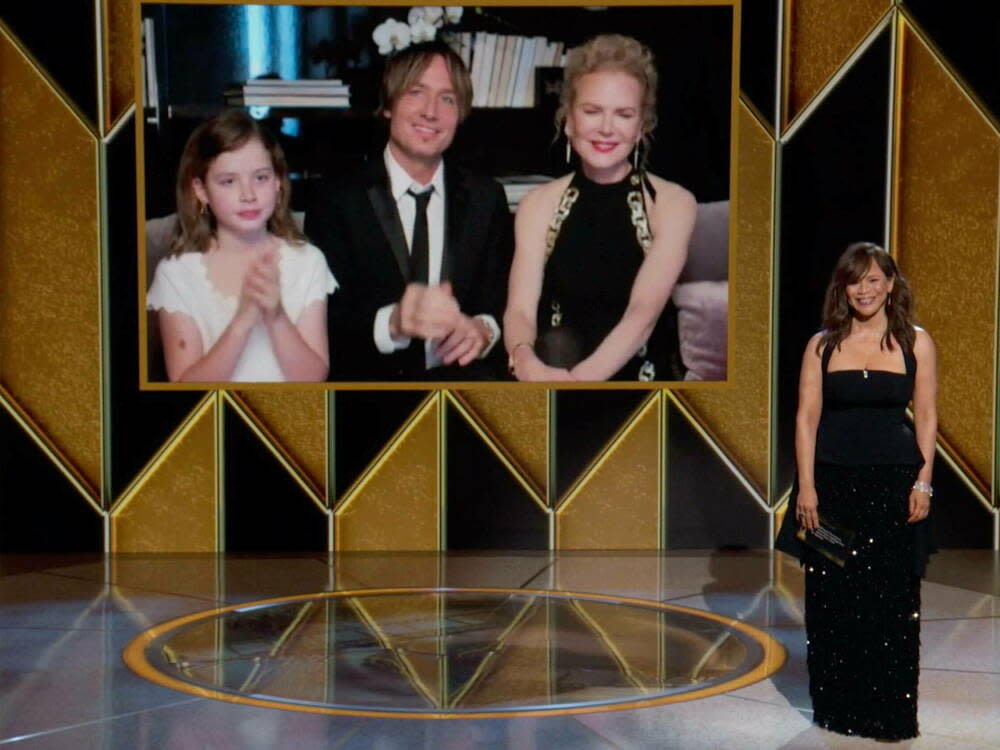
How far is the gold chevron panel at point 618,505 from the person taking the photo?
256 inches

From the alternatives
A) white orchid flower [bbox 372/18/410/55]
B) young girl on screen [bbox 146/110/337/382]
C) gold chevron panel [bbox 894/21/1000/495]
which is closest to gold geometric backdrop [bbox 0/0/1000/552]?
gold chevron panel [bbox 894/21/1000/495]

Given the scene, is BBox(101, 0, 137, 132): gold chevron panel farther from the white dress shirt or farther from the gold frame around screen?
the white dress shirt

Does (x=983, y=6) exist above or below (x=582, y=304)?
above

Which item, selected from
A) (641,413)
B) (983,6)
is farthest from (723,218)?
(983,6)

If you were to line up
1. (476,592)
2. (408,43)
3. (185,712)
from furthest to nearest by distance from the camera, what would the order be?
(408,43)
(476,592)
(185,712)

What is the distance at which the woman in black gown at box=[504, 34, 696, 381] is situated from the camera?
629 cm

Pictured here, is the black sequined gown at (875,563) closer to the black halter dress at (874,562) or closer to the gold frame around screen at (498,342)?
the black halter dress at (874,562)

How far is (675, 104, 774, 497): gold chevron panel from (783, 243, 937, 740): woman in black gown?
2794 millimetres

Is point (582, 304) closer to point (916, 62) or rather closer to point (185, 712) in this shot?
point (916, 62)

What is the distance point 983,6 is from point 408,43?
2.60 meters

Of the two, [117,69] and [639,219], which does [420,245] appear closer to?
[639,219]

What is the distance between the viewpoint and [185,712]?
3.69 meters

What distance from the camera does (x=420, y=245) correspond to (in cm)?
627

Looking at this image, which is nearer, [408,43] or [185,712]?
[185,712]
